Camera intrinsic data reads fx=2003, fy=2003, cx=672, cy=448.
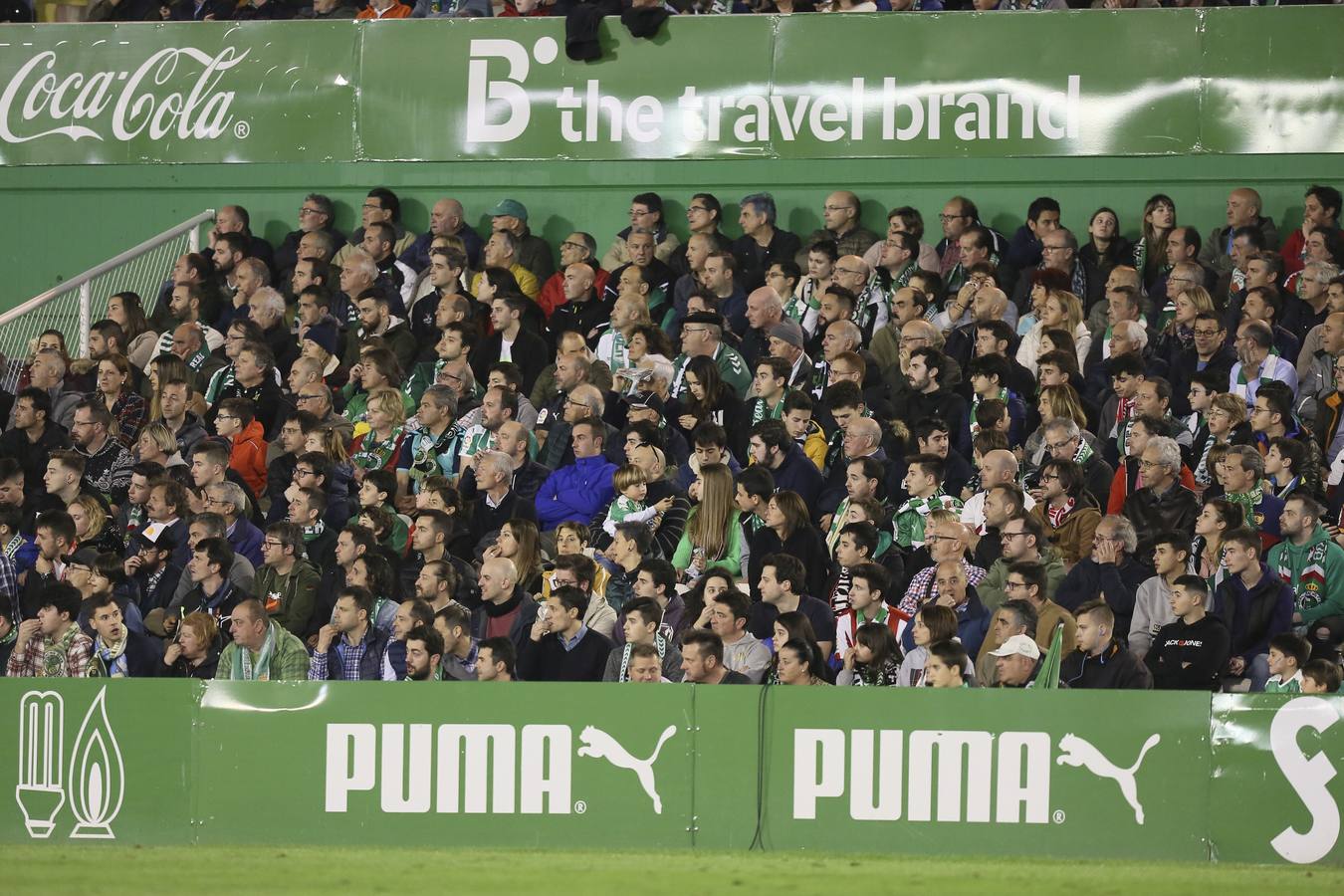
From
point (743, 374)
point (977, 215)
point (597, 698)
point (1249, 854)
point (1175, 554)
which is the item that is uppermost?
point (977, 215)

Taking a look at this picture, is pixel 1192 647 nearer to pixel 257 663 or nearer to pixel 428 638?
pixel 428 638

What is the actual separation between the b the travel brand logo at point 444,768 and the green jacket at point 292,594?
178 centimetres

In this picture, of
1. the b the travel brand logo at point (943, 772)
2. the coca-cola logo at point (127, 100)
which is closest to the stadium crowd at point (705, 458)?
the b the travel brand logo at point (943, 772)

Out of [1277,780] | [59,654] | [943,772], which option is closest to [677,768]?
[943,772]

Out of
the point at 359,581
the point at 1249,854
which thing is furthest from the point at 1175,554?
the point at 359,581

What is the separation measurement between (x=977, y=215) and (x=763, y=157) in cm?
179

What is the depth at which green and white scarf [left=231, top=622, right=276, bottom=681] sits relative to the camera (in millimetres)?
11211

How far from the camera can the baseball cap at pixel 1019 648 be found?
1053cm

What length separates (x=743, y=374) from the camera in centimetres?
1390

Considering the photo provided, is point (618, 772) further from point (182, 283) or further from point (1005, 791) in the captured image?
point (182, 283)

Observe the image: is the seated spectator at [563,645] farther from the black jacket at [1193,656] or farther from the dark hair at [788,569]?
the black jacket at [1193,656]

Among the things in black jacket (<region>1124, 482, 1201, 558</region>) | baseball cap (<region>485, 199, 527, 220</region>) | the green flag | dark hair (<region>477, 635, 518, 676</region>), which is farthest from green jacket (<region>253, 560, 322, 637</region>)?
black jacket (<region>1124, 482, 1201, 558</region>)

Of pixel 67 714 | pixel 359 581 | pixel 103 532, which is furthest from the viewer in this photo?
pixel 103 532

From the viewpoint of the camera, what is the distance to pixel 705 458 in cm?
1291
